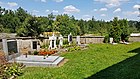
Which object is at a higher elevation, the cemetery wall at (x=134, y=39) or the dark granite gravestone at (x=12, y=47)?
the dark granite gravestone at (x=12, y=47)

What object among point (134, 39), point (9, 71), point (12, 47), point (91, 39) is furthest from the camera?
point (134, 39)

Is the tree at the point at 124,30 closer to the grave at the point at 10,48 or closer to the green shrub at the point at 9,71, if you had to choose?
the grave at the point at 10,48

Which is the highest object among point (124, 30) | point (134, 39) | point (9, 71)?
point (124, 30)

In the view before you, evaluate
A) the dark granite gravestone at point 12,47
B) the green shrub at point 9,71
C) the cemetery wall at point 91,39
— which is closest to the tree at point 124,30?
the cemetery wall at point 91,39

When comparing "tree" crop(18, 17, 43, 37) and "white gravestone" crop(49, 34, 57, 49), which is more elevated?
"tree" crop(18, 17, 43, 37)

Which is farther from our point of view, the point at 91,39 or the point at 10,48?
the point at 91,39

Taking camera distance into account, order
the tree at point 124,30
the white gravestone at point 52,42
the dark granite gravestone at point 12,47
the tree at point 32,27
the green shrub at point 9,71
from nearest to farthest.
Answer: the green shrub at point 9,71
the dark granite gravestone at point 12,47
the white gravestone at point 52,42
the tree at point 124,30
the tree at point 32,27

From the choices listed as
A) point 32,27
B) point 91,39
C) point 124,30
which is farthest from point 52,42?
point 124,30

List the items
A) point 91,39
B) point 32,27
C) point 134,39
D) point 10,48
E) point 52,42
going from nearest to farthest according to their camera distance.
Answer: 1. point 10,48
2. point 52,42
3. point 91,39
4. point 32,27
5. point 134,39

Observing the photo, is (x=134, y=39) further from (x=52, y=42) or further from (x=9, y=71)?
(x=9, y=71)

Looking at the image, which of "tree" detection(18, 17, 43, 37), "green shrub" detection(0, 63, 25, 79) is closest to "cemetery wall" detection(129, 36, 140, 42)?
"tree" detection(18, 17, 43, 37)

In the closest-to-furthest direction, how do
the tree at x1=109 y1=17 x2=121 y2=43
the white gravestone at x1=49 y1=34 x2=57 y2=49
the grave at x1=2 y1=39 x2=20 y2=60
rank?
1. the grave at x1=2 y1=39 x2=20 y2=60
2. the white gravestone at x1=49 y1=34 x2=57 y2=49
3. the tree at x1=109 y1=17 x2=121 y2=43

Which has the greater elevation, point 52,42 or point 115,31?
point 115,31

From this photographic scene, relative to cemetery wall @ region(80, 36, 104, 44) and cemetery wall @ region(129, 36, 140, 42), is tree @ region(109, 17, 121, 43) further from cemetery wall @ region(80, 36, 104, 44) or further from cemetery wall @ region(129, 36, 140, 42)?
→ cemetery wall @ region(129, 36, 140, 42)
